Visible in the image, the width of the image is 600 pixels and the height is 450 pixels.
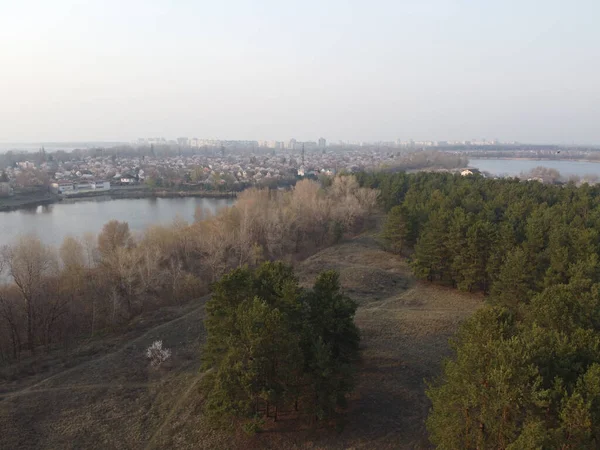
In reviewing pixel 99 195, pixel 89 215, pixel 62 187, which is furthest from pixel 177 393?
pixel 62 187

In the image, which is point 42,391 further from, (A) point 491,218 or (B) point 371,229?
(B) point 371,229

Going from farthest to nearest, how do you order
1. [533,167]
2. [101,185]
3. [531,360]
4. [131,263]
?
[533,167] → [101,185] → [131,263] → [531,360]

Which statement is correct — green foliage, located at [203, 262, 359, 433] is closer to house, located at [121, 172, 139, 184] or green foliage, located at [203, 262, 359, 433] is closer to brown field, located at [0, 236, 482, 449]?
brown field, located at [0, 236, 482, 449]

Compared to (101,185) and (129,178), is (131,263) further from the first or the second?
(129,178)

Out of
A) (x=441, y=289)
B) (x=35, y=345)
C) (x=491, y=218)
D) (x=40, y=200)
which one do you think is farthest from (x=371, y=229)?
(x=40, y=200)

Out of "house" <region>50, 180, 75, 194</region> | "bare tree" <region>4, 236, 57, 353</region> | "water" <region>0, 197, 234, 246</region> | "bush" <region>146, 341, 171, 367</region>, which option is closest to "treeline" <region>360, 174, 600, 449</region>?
"bush" <region>146, 341, 171, 367</region>

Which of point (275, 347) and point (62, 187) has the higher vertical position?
point (62, 187)
